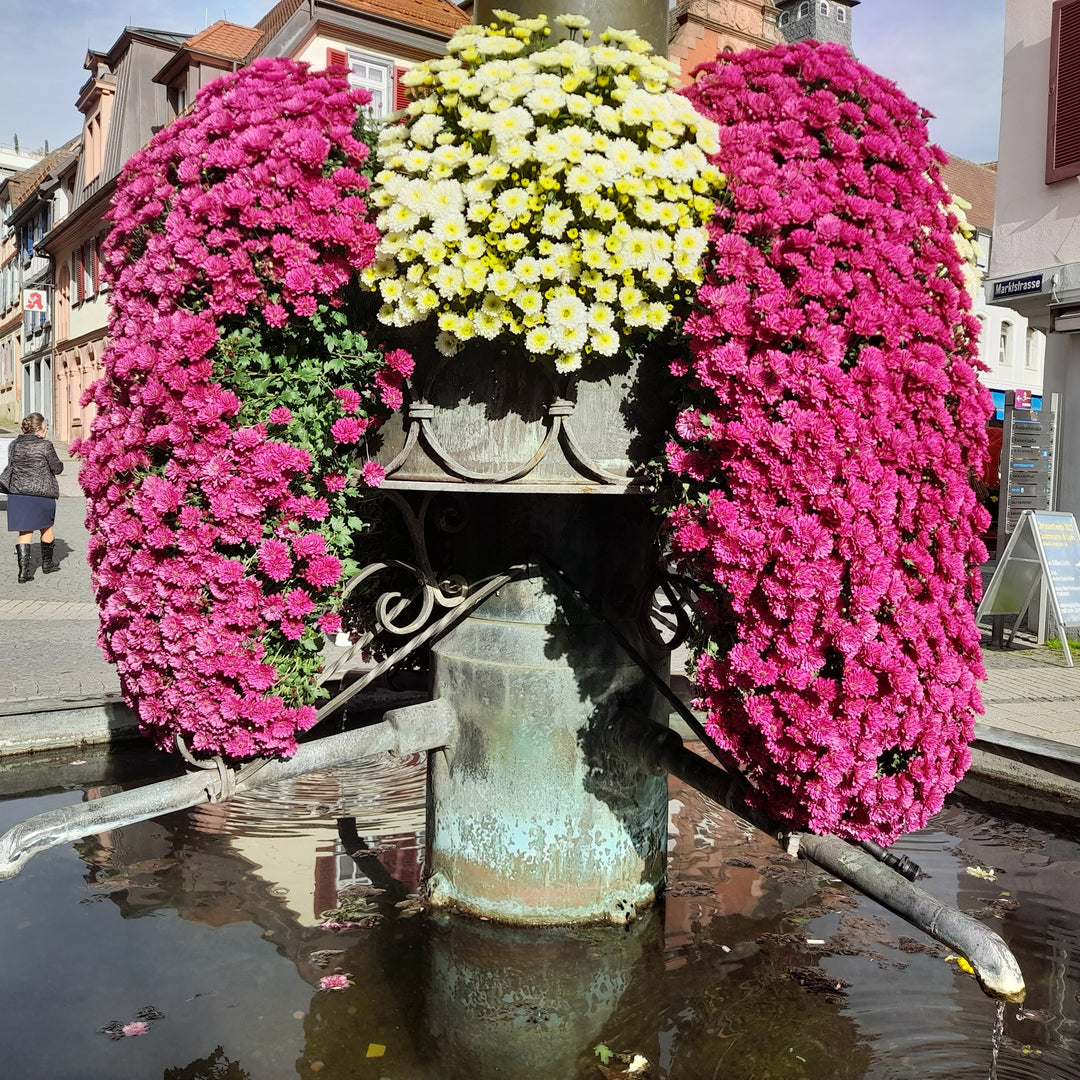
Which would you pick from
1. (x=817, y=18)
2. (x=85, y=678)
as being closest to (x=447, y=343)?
(x=85, y=678)

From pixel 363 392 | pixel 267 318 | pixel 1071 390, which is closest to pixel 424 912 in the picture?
pixel 363 392

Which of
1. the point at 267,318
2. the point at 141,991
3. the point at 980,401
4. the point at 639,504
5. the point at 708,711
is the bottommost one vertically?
the point at 141,991

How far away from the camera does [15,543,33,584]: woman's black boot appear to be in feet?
35.6

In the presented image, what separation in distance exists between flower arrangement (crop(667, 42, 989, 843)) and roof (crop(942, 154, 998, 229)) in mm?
34775

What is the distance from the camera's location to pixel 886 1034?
2.46 m

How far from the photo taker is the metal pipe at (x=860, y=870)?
6.40ft

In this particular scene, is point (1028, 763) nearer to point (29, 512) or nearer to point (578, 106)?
point (578, 106)

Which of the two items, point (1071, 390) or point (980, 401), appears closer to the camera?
point (980, 401)

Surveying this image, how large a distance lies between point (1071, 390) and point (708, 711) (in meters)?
11.0

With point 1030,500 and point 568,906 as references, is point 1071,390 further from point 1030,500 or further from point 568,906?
point 568,906

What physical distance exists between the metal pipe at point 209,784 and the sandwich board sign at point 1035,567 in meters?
7.05

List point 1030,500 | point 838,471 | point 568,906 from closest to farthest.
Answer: point 838,471 → point 568,906 → point 1030,500

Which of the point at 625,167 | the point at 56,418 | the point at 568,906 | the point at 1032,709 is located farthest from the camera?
the point at 56,418

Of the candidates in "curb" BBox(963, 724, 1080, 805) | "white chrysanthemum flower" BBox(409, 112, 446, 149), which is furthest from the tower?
"white chrysanthemum flower" BBox(409, 112, 446, 149)
